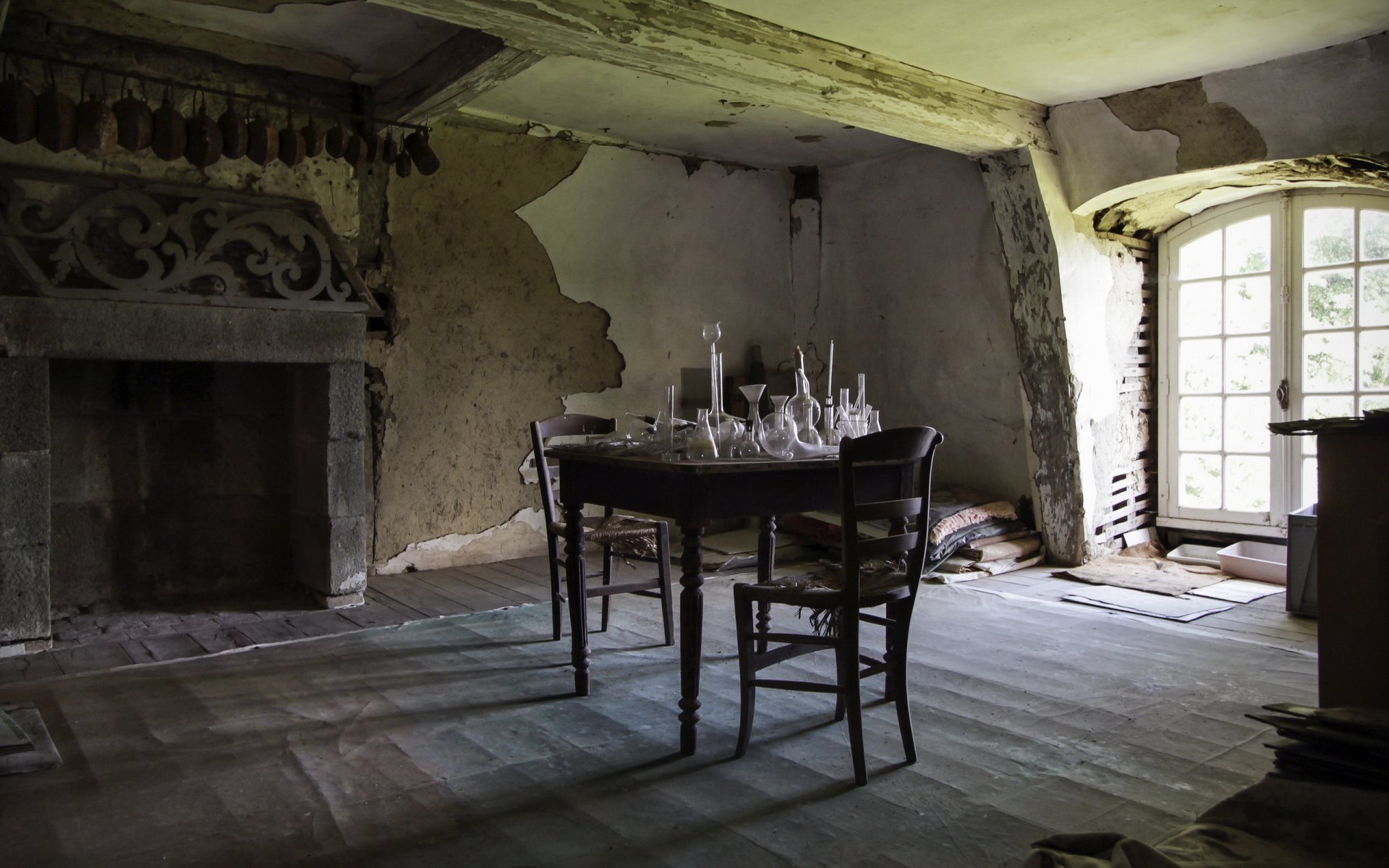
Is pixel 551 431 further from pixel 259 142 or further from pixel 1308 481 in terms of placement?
pixel 1308 481

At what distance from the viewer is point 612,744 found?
2.80 metres

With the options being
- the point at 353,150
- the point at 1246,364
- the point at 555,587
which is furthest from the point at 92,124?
the point at 1246,364

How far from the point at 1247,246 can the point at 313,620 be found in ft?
17.1

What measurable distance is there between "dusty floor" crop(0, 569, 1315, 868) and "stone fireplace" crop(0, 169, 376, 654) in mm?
846

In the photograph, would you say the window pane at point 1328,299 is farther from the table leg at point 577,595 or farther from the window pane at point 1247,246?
the table leg at point 577,595

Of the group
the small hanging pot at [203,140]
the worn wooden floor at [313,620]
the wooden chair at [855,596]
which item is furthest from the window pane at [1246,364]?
the small hanging pot at [203,140]

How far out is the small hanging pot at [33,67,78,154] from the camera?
12.0 ft

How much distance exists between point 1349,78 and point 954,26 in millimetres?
1727

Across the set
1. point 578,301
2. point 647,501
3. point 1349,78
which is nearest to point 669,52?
point 647,501

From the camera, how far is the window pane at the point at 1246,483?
534 cm

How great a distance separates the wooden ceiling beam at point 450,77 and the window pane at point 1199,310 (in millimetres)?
3999

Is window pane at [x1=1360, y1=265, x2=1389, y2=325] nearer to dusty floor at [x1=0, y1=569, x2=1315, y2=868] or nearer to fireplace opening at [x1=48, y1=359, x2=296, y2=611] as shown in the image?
dusty floor at [x1=0, y1=569, x2=1315, y2=868]

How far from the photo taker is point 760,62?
3951mm

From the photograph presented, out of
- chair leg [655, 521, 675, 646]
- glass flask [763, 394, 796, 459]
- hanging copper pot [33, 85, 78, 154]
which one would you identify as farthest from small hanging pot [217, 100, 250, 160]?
glass flask [763, 394, 796, 459]
